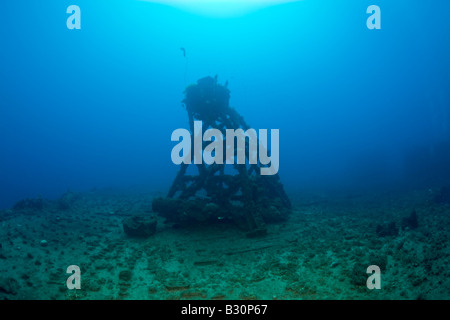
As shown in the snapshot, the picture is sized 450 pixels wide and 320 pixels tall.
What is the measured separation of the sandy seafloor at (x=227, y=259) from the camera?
19.9ft

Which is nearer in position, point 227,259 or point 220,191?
point 227,259

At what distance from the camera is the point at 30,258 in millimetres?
7379

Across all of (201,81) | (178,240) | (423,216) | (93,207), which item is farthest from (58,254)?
(423,216)

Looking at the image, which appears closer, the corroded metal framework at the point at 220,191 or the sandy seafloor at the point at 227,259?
the sandy seafloor at the point at 227,259

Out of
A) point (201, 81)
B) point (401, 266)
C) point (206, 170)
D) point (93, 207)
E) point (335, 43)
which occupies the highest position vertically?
point (335, 43)

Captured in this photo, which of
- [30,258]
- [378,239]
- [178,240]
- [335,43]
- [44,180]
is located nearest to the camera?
[30,258]

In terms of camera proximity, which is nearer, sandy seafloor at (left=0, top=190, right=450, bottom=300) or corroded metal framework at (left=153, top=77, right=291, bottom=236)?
sandy seafloor at (left=0, top=190, right=450, bottom=300)

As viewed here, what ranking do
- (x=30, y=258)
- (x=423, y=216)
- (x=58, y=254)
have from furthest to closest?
(x=423, y=216) → (x=58, y=254) → (x=30, y=258)

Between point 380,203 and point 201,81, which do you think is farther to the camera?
point 380,203

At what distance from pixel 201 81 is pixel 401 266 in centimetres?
1110

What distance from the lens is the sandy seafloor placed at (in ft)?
19.9

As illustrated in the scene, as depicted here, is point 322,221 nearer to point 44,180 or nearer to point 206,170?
point 206,170

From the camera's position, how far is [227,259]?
8344 millimetres

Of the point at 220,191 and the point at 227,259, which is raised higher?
the point at 220,191
